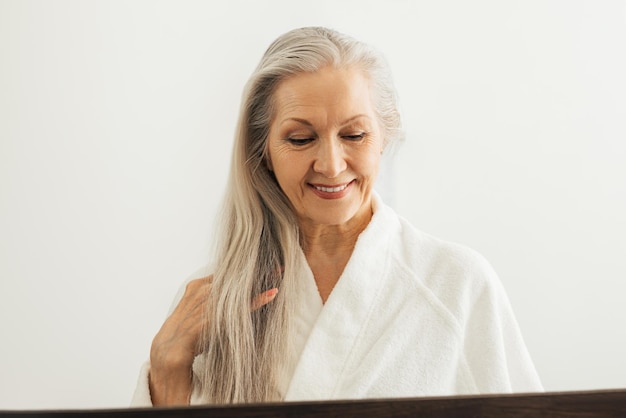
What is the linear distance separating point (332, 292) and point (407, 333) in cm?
10

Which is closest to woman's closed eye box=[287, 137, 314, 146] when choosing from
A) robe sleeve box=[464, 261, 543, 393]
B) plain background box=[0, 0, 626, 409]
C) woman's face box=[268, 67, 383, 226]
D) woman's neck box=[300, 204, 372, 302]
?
woman's face box=[268, 67, 383, 226]

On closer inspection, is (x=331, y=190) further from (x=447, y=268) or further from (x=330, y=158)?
(x=447, y=268)

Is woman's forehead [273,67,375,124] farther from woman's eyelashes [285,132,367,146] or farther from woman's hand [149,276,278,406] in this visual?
woman's hand [149,276,278,406]

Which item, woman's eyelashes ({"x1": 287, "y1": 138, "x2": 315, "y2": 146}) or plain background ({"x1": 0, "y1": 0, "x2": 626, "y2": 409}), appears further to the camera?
plain background ({"x1": 0, "y1": 0, "x2": 626, "y2": 409})

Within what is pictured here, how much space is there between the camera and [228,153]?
3.97 feet

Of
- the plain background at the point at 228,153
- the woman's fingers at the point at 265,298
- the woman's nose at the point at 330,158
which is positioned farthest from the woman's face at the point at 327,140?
the plain background at the point at 228,153

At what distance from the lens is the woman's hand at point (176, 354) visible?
0.83 m

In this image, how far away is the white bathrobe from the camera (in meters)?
0.80

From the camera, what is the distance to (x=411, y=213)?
3.85 feet

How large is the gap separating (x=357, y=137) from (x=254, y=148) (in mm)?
139

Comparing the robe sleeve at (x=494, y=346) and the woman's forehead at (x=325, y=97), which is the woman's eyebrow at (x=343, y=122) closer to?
the woman's forehead at (x=325, y=97)

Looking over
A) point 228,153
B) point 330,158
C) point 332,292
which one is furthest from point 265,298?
point 228,153

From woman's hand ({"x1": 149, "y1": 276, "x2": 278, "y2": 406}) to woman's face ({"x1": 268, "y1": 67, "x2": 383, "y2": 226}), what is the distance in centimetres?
12

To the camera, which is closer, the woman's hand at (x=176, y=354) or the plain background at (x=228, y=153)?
the woman's hand at (x=176, y=354)
